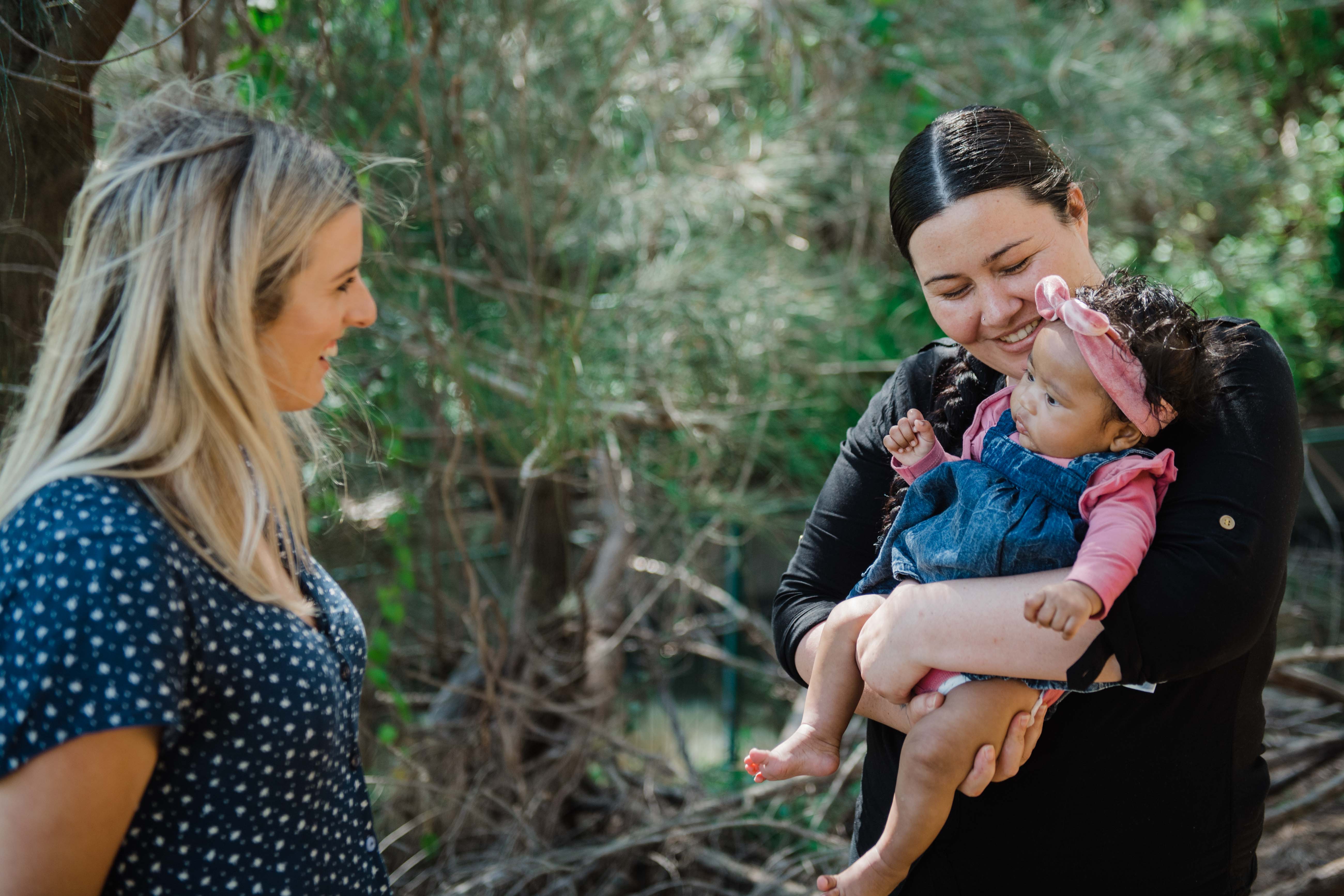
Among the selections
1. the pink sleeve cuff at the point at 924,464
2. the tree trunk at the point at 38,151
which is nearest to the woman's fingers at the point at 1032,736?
the pink sleeve cuff at the point at 924,464

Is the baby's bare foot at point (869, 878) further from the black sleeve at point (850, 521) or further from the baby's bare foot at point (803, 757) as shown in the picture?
the black sleeve at point (850, 521)

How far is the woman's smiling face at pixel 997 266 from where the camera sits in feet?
4.26

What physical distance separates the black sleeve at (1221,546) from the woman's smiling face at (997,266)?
0.26 meters

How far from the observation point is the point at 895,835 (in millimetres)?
1239

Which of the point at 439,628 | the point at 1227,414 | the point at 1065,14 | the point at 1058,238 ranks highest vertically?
the point at 1065,14

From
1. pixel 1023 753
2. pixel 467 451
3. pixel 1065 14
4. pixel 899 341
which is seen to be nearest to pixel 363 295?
pixel 1023 753

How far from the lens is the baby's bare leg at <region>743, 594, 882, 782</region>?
4.36 ft

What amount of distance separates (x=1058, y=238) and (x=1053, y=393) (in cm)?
24

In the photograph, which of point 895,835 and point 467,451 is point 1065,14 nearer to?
point 467,451

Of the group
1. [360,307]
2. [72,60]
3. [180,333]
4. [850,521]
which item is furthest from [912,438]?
[72,60]

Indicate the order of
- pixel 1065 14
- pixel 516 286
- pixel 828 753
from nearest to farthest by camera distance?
pixel 828 753 → pixel 516 286 → pixel 1065 14

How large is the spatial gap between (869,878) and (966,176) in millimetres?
926

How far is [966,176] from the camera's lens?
1.31 metres

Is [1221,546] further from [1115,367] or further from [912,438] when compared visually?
[912,438]
